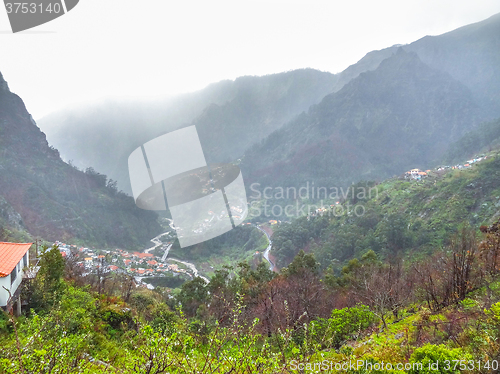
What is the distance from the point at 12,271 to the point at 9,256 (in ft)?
2.21

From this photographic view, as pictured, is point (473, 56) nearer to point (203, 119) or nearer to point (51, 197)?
point (203, 119)

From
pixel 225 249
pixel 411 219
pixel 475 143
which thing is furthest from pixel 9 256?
pixel 475 143

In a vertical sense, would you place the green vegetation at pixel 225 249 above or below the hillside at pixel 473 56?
below

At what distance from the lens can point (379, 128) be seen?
84.2m

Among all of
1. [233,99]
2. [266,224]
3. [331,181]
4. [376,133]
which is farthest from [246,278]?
[233,99]

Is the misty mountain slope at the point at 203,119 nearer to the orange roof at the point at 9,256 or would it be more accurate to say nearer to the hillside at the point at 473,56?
the hillside at the point at 473,56

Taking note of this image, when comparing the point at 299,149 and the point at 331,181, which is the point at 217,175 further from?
the point at 299,149

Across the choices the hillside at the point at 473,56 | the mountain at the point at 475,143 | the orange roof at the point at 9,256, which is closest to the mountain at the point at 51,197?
the orange roof at the point at 9,256

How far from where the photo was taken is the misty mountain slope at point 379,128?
77812 millimetres

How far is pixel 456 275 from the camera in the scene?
334 inches

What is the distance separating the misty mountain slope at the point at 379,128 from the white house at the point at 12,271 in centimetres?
6995

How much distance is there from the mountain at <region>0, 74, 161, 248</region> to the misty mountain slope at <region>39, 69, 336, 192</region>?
41.0m

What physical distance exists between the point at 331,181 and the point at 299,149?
66.0 feet

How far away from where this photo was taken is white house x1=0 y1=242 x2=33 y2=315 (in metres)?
7.55
